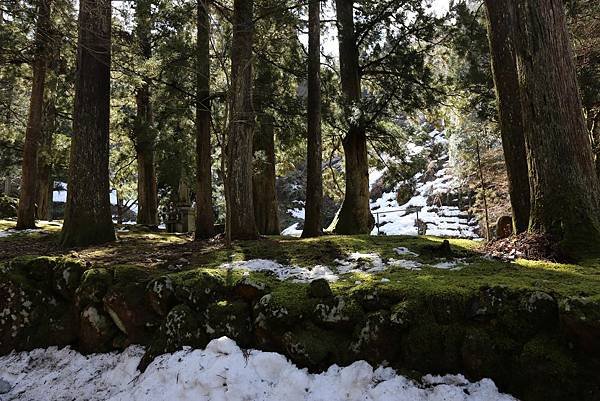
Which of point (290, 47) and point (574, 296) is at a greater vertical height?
point (290, 47)

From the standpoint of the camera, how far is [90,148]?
7152 mm

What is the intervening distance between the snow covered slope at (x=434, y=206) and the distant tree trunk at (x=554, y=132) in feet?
55.7

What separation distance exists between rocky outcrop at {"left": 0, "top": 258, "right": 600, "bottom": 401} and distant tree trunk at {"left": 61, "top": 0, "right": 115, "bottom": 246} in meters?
2.07

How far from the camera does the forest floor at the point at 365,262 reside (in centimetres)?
342

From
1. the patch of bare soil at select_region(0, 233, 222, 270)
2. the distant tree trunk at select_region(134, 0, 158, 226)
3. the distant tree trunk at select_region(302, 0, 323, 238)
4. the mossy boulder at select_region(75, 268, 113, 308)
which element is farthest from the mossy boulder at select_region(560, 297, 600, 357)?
the distant tree trunk at select_region(134, 0, 158, 226)

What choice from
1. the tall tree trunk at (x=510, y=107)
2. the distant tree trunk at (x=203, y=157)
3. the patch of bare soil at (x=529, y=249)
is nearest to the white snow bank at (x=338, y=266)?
the patch of bare soil at (x=529, y=249)

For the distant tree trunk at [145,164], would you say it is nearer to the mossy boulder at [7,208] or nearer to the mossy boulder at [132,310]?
the mossy boulder at [7,208]

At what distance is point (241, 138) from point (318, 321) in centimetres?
423

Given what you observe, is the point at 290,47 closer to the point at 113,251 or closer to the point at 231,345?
the point at 113,251

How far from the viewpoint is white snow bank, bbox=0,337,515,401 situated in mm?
2783

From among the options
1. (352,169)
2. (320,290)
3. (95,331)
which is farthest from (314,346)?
(352,169)

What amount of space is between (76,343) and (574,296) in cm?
457

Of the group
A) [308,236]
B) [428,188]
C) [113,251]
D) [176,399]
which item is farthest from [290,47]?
[428,188]

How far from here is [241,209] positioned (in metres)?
7.00
